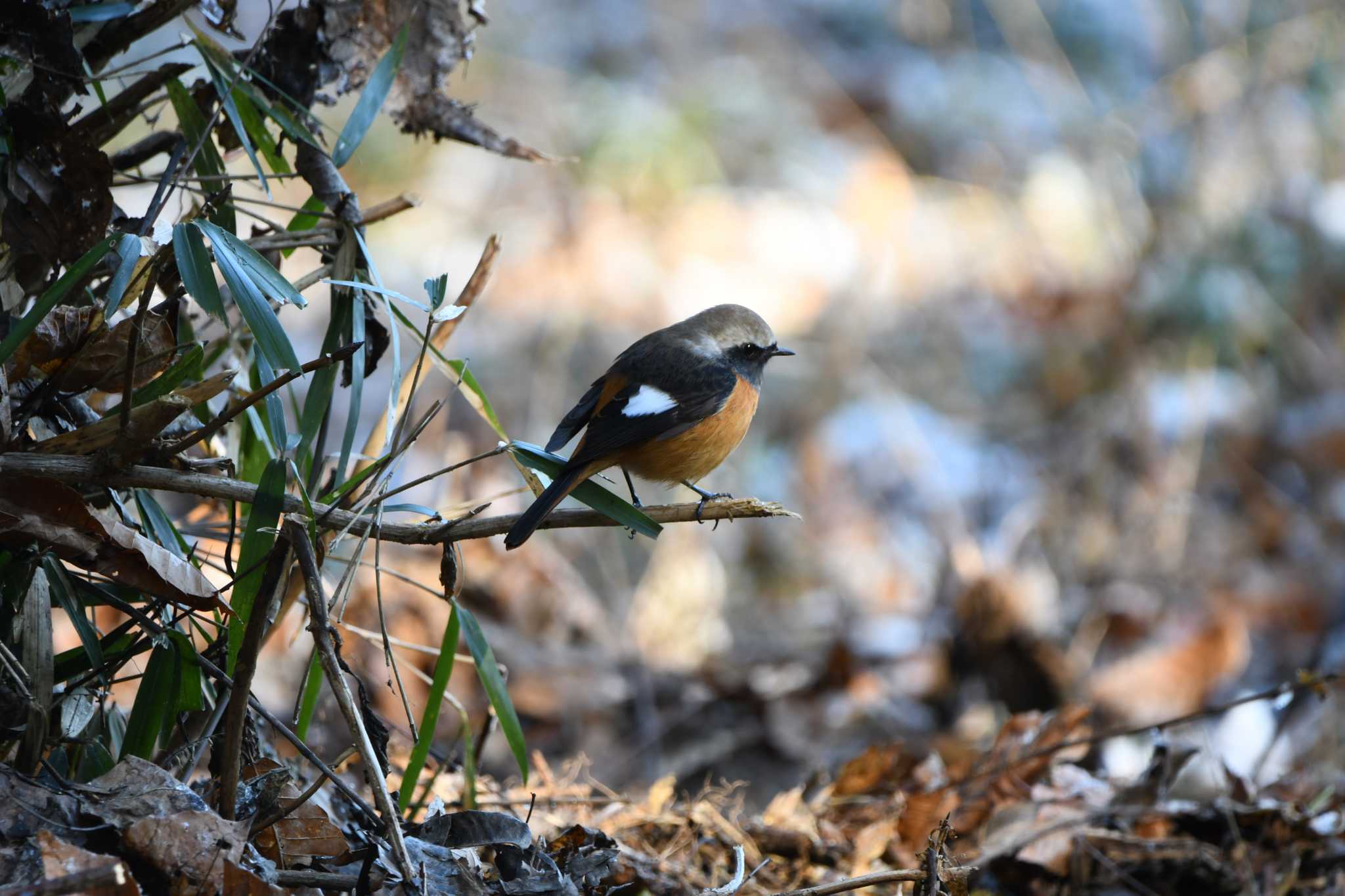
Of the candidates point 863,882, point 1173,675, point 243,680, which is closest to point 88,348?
point 243,680

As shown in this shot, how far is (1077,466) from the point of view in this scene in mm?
7547

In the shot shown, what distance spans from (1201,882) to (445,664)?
2131mm

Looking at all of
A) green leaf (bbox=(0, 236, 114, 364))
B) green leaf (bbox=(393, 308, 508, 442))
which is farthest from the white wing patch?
green leaf (bbox=(0, 236, 114, 364))

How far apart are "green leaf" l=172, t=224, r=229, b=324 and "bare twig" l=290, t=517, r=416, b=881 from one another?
0.52m

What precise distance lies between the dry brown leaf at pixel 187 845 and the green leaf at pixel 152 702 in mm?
436

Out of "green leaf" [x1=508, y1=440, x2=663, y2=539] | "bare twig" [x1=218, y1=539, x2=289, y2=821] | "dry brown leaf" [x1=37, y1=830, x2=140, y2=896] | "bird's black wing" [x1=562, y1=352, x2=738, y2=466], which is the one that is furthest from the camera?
"bird's black wing" [x1=562, y1=352, x2=738, y2=466]

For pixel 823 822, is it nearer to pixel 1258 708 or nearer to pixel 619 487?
pixel 619 487

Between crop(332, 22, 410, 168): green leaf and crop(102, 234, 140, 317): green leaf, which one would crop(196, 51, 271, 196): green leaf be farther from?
crop(102, 234, 140, 317): green leaf

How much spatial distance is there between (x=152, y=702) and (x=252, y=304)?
2.72ft

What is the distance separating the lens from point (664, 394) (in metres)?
3.14

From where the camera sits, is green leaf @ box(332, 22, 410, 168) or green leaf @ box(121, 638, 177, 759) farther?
green leaf @ box(332, 22, 410, 168)

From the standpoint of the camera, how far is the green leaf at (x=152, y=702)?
221cm

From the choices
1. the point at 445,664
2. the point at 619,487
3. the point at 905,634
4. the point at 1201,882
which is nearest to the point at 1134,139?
the point at 905,634

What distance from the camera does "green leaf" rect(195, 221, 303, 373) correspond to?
218 cm
